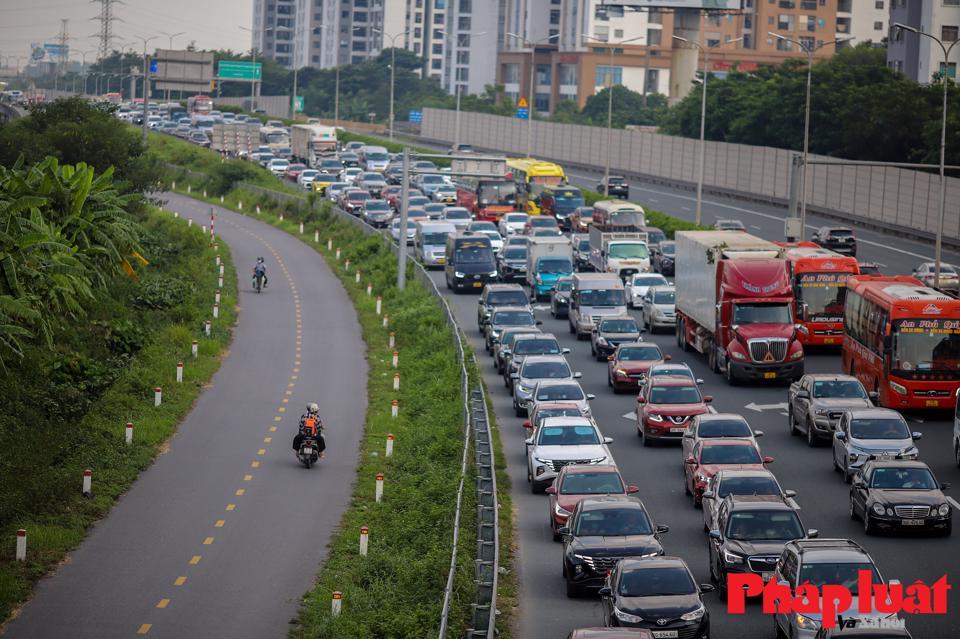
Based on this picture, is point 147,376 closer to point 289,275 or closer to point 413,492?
point 413,492

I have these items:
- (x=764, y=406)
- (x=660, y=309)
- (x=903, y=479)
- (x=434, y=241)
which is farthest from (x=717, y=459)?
(x=434, y=241)

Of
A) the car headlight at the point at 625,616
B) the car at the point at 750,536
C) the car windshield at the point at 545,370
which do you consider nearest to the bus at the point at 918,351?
the car windshield at the point at 545,370

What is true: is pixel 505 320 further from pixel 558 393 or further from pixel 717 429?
pixel 717 429

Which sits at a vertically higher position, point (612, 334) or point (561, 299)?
point (561, 299)

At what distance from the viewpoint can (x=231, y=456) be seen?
37.0 metres

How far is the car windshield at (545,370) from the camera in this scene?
41.4 m

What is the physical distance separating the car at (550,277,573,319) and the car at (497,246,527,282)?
6.73 meters

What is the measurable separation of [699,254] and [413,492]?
17301 mm

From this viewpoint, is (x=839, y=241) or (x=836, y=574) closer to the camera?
(x=836, y=574)

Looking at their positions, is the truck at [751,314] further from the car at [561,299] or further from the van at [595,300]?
the car at [561,299]

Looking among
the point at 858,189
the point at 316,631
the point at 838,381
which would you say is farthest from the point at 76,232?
the point at 858,189

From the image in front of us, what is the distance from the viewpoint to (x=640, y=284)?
5906 centimetres

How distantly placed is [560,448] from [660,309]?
21.2m

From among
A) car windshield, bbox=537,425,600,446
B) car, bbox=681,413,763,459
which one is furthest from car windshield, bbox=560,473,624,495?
car, bbox=681,413,763,459
